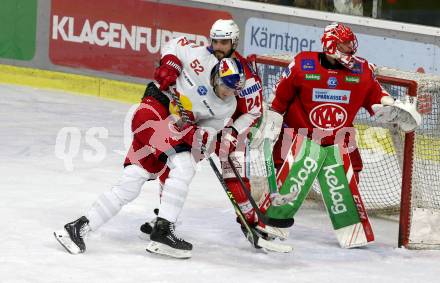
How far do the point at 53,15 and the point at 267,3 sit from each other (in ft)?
7.43

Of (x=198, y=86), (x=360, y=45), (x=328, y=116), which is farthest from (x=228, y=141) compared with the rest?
(x=360, y=45)

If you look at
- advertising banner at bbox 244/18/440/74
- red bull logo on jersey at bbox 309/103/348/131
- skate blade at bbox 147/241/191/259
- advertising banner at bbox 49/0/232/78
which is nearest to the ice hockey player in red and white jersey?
skate blade at bbox 147/241/191/259

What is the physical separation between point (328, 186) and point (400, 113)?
22.6 inches

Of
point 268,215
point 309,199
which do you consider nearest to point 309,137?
point 268,215

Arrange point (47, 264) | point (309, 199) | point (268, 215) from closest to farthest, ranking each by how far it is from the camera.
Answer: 1. point (47, 264)
2. point (268, 215)
3. point (309, 199)

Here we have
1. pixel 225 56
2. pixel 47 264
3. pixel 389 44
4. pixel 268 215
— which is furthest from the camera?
pixel 389 44

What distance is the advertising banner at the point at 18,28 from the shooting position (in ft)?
38.4

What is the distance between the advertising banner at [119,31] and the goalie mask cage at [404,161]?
3.01m

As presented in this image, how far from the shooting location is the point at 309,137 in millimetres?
6855

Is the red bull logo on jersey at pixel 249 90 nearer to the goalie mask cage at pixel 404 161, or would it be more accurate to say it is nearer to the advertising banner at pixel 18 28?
the goalie mask cage at pixel 404 161

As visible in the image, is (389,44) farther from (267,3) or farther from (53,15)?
(53,15)

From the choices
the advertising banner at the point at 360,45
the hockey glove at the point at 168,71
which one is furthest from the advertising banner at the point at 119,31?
the hockey glove at the point at 168,71

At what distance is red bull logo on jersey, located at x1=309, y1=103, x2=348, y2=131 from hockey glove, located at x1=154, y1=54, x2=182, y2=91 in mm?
878

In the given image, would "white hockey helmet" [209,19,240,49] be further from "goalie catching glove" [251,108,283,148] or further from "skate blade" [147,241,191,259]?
"skate blade" [147,241,191,259]
